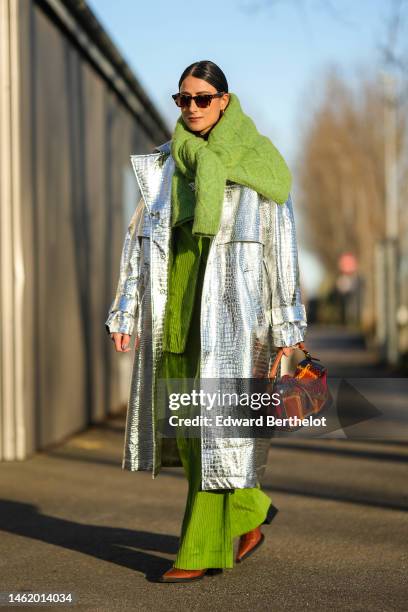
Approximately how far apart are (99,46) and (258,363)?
8.15 m

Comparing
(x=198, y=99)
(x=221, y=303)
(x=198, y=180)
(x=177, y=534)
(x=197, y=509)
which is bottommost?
(x=177, y=534)

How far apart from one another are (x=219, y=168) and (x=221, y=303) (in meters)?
0.53

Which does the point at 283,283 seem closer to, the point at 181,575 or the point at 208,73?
the point at 208,73

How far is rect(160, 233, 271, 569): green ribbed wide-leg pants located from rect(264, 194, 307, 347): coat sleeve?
30 cm

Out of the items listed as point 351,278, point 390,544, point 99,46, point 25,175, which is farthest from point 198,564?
point 351,278

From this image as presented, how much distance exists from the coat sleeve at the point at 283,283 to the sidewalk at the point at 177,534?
101 centimetres

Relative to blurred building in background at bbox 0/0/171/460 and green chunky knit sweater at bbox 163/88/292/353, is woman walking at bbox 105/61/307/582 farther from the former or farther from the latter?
blurred building in background at bbox 0/0/171/460

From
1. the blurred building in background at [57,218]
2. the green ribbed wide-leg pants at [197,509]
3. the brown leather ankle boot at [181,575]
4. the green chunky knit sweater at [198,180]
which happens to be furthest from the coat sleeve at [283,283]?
the blurred building in background at [57,218]

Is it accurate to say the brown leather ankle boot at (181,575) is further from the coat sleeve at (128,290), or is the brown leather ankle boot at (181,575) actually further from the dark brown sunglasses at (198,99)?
the dark brown sunglasses at (198,99)

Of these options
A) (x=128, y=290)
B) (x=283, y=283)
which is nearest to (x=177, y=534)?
(x=128, y=290)

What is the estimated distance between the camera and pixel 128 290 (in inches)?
202

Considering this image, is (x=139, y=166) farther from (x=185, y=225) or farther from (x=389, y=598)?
(x=389, y=598)

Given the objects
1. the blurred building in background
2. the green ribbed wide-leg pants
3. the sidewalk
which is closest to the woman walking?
the green ribbed wide-leg pants

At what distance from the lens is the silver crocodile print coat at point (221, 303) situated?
16.0ft
